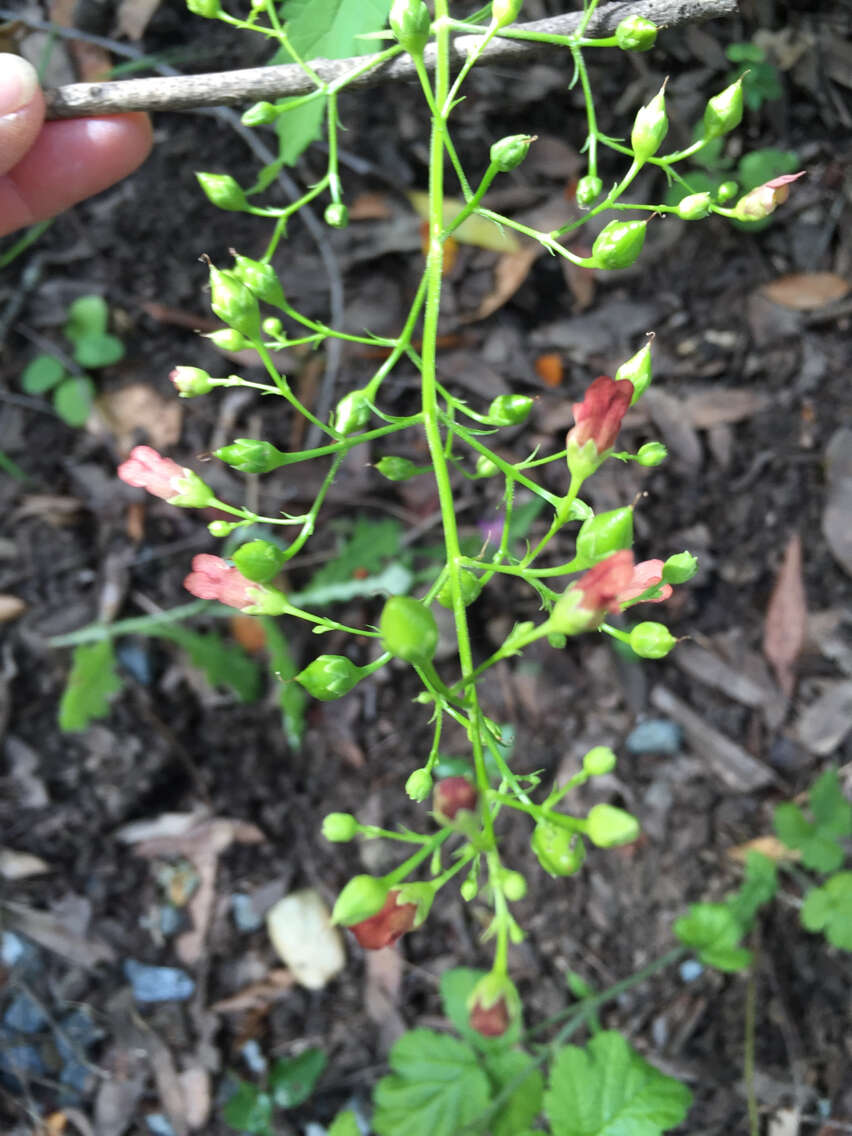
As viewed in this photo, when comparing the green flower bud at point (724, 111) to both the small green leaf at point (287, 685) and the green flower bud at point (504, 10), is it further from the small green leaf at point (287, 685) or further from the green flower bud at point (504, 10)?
the small green leaf at point (287, 685)

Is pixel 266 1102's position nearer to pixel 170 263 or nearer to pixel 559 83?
pixel 170 263

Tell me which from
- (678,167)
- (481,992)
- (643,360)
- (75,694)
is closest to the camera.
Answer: (481,992)

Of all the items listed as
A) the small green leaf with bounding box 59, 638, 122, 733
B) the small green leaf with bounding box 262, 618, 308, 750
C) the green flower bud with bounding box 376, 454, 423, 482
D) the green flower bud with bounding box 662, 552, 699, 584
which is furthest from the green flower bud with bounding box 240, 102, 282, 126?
the small green leaf with bounding box 59, 638, 122, 733

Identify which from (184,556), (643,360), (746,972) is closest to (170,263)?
(184,556)

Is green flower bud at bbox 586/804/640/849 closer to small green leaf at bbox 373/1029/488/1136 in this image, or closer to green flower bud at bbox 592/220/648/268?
green flower bud at bbox 592/220/648/268

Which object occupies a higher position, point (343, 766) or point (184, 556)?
point (184, 556)

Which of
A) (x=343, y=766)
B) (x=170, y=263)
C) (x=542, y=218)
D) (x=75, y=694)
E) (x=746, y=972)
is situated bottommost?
(x=746, y=972)
